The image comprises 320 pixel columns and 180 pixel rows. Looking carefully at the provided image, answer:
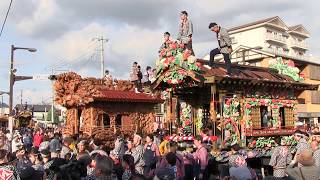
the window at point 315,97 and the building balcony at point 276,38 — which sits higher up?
the building balcony at point 276,38

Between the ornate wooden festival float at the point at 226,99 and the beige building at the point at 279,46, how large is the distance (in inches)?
854

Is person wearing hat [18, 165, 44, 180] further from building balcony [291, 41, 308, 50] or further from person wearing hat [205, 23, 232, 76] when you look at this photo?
building balcony [291, 41, 308, 50]

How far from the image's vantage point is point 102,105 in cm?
1997

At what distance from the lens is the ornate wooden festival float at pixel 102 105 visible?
1959 centimetres

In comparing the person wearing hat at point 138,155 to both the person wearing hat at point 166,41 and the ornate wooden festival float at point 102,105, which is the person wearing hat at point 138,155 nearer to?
the person wearing hat at point 166,41

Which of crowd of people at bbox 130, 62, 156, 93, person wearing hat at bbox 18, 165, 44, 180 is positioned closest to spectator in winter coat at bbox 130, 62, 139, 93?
crowd of people at bbox 130, 62, 156, 93

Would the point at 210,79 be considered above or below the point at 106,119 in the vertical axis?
above

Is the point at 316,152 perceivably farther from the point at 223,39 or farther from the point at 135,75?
the point at 135,75

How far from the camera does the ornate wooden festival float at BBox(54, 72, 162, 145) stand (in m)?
19.6

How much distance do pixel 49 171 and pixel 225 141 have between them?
7.13 m

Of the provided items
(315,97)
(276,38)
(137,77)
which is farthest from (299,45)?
(137,77)

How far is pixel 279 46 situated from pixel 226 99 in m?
50.6

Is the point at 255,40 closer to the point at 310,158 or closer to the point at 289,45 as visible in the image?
the point at 289,45

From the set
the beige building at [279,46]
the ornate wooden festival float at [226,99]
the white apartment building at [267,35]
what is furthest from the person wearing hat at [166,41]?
the white apartment building at [267,35]
